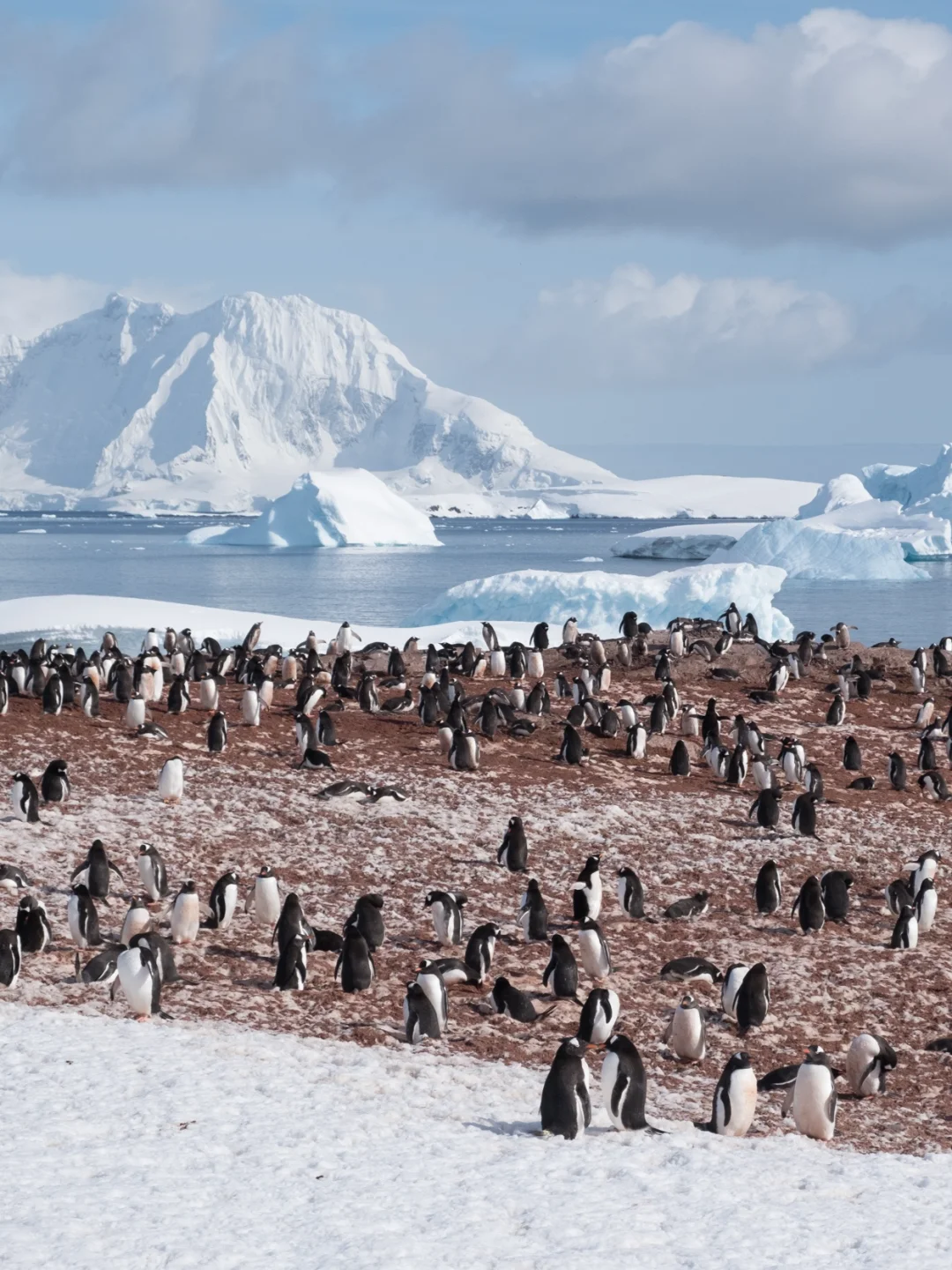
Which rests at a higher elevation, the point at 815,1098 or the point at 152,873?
the point at 152,873

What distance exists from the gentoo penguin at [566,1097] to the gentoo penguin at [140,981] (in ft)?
9.17

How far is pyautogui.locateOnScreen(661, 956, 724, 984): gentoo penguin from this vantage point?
33.6ft

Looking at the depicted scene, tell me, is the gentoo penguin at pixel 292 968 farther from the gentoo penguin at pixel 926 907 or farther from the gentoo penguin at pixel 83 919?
the gentoo penguin at pixel 926 907

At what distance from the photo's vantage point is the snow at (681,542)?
276 feet

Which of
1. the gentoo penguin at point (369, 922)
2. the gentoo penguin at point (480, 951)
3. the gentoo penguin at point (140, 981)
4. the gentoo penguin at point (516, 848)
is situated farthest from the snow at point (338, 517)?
the gentoo penguin at point (140, 981)

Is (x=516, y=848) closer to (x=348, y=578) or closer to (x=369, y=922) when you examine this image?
(x=369, y=922)

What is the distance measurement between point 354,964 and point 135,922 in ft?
5.48

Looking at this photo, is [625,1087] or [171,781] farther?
[171,781]

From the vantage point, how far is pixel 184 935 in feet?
33.8

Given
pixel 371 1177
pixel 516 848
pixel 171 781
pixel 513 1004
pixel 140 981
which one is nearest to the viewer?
pixel 371 1177

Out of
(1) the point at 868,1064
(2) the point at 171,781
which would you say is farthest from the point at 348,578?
(1) the point at 868,1064

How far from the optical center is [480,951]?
9.91 meters

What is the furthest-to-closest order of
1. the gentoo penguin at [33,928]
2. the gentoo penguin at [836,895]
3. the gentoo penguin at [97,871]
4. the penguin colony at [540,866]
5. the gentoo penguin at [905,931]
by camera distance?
the gentoo penguin at [836,895]
the gentoo penguin at [905,931]
the gentoo penguin at [97,871]
the gentoo penguin at [33,928]
the penguin colony at [540,866]

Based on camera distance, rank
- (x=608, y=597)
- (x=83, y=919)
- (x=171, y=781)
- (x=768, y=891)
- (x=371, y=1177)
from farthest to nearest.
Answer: (x=608, y=597)
(x=171, y=781)
(x=768, y=891)
(x=83, y=919)
(x=371, y=1177)
